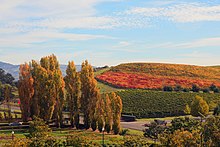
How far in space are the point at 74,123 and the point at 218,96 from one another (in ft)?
122

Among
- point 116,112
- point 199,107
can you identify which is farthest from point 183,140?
point 199,107

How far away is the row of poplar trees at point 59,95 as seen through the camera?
50094 mm

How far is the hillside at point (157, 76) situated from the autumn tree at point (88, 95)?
106ft

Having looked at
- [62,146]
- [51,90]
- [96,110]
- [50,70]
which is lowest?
[62,146]

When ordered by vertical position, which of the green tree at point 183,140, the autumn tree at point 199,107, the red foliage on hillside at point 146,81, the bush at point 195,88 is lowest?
the green tree at point 183,140

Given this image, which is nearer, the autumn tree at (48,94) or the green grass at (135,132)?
the green grass at (135,132)

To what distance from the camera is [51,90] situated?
50500mm

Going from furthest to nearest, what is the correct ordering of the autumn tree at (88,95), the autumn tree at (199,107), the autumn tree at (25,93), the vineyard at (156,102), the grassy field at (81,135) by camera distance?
the vineyard at (156,102) < the autumn tree at (199,107) < the autumn tree at (25,93) < the autumn tree at (88,95) < the grassy field at (81,135)

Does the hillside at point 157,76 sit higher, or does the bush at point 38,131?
the hillside at point 157,76

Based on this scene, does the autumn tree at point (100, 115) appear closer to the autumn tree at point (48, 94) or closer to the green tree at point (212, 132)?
the autumn tree at point (48, 94)

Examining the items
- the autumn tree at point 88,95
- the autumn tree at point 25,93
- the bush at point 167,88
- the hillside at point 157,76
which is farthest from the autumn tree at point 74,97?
the bush at point 167,88

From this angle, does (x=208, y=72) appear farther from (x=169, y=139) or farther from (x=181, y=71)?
(x=169, y=139)

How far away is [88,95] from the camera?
167 ft

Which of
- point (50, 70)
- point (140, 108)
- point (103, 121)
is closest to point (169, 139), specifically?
point (103, 121)
